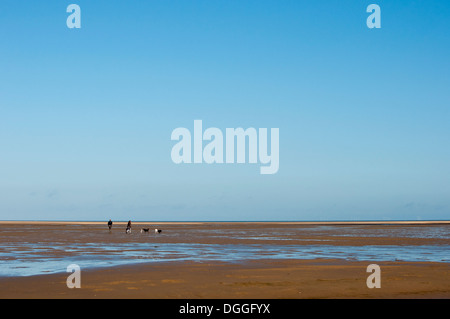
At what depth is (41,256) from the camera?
25.9 m

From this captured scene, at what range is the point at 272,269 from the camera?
20.1 metres

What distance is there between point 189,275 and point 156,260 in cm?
592

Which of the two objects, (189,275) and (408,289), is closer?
(408,289)
